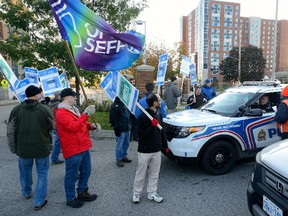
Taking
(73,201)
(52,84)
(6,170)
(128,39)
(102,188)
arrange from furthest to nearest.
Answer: (52,84) < (6,170) < (102,188) < (128,39) < (73,201)

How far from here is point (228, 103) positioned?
17.4ft

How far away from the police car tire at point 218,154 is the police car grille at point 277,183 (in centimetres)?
192

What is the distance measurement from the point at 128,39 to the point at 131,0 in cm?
728

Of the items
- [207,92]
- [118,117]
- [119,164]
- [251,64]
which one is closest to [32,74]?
[118,117]

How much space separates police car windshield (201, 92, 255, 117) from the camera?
5000 mm

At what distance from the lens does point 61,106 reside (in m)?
3.40

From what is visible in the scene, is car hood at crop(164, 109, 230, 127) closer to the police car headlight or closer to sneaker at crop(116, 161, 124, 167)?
the police car headlight

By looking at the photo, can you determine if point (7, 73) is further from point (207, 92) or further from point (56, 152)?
point (207, 92)

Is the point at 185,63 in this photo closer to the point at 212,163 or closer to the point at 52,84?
the point at 52,84

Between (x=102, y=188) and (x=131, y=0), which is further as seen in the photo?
(x=131, y=0)

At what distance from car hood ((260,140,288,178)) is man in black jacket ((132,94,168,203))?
4.79 feet

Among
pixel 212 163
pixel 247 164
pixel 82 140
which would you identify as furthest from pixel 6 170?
pixel 247 164

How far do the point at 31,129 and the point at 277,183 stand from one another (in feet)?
10.4

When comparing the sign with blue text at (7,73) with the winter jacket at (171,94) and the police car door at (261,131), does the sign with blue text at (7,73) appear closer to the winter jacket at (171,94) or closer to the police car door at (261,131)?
the police car door at (261,131)
